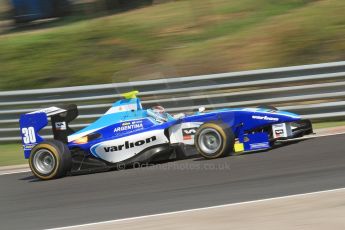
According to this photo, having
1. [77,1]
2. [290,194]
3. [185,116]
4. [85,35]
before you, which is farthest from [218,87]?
[77,1]

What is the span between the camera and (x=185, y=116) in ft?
29.0

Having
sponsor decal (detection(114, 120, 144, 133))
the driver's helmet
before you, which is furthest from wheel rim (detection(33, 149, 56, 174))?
the driver's helmet

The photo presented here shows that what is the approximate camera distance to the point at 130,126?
8.87 meters

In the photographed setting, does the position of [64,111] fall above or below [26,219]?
above

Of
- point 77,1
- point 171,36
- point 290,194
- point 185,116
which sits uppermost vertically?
point 77,1

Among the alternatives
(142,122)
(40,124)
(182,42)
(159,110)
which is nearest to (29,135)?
(40,124)

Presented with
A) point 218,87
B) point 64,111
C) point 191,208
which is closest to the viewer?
point 191,208

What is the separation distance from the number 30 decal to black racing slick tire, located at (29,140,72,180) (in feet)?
0.95

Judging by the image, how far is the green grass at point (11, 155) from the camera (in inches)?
428

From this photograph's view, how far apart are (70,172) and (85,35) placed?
25.4 feet

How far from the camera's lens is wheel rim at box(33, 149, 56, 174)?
904 cm

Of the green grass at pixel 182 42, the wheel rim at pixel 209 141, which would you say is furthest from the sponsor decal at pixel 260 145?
the green grass at pixel 182 42

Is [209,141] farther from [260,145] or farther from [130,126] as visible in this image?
[130,126]

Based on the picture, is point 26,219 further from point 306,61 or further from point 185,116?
point 306,61
